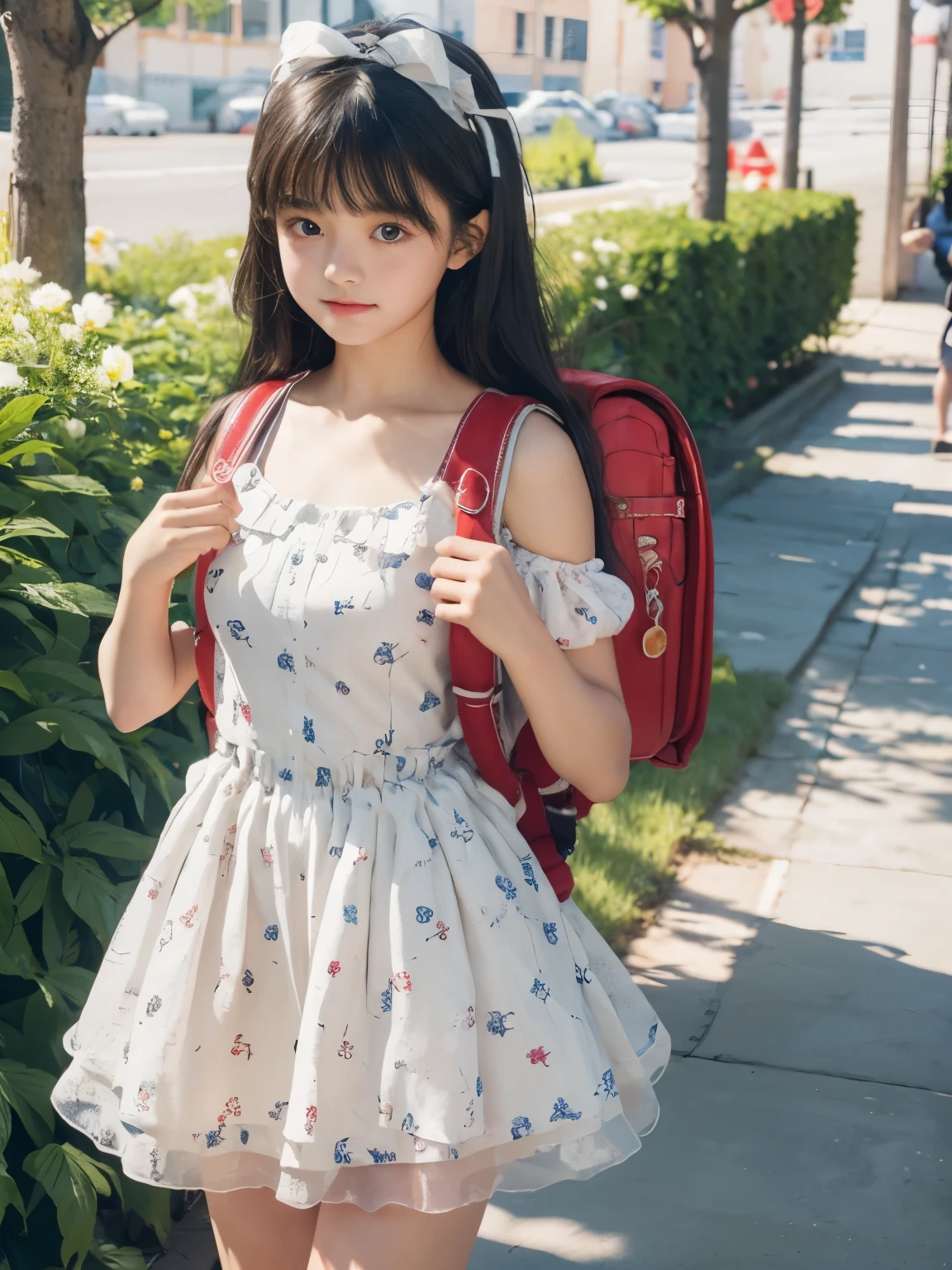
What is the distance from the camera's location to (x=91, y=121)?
61.2 ft

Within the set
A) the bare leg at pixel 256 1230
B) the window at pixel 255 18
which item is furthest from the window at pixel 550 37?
the window at pixel 255 18

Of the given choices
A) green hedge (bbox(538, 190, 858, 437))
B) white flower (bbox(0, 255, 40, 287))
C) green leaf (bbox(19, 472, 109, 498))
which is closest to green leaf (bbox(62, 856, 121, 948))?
green leaf (bbox(19, 472, 109, 498))

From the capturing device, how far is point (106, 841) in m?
2.33

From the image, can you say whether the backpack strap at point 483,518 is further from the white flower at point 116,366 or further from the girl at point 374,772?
the white flower at point 116,366

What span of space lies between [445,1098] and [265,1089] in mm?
240

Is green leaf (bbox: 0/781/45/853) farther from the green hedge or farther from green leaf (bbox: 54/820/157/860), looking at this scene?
the green hedge

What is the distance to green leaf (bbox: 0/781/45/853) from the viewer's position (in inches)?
85.9

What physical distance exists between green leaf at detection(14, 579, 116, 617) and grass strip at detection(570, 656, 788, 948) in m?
1.74

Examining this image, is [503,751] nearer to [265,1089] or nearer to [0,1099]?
[265,1089]

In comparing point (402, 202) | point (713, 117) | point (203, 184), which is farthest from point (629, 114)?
point (402, 202)

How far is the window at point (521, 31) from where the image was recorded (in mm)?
3292

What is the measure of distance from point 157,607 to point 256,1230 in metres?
0.75

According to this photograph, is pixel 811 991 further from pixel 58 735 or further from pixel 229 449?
pixel 229 449

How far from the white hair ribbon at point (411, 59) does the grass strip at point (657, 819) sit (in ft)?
7.68
